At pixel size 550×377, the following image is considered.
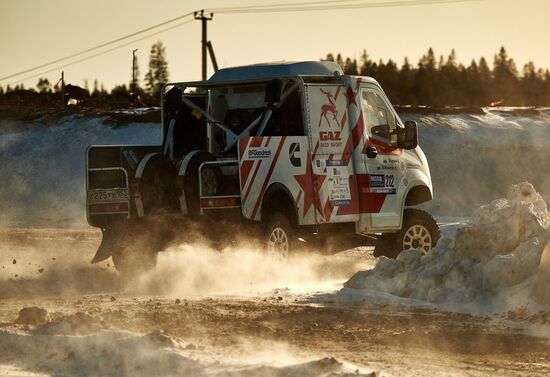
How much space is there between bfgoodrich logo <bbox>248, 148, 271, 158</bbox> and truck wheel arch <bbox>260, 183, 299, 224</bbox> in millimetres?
422

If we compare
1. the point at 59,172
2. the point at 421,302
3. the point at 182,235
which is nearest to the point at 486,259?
the point at 421,302

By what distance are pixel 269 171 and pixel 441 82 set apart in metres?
80.2

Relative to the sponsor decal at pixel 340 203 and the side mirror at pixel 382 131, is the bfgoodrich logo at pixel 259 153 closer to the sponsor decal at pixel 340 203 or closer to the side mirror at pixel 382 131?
the sponsor decal at pixel 340 203

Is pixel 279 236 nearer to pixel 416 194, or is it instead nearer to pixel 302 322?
pixel 416 194

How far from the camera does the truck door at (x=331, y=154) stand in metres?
16.6

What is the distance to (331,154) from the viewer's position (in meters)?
16.9

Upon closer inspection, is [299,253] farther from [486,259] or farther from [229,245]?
[486,259]

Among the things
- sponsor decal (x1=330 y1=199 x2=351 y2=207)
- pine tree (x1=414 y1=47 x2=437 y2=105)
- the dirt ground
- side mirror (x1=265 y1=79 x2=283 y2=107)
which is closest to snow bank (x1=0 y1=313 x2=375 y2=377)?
the dirt ground

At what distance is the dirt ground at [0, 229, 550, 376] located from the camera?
10.7m

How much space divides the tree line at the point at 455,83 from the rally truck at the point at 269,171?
60.3 m

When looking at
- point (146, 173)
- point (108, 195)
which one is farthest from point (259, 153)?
point (108, 195)

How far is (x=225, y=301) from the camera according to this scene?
47.7ft

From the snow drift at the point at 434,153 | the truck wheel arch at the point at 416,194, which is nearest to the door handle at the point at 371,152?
the truck wheel arch at the point at 416,194

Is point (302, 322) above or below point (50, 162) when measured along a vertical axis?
below
